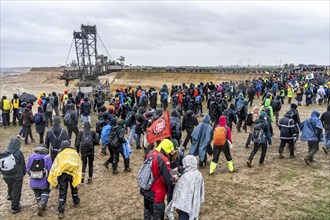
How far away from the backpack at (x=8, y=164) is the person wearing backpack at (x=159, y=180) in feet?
11.0

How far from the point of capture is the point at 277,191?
7.45 meters

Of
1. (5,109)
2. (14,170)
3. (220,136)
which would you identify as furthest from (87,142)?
(5,109)

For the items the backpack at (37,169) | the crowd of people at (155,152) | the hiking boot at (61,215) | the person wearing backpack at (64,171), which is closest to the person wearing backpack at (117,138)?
the crowd of people at (155,152)

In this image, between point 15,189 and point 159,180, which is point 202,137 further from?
point 15,189

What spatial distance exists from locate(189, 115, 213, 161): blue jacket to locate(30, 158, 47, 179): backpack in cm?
404

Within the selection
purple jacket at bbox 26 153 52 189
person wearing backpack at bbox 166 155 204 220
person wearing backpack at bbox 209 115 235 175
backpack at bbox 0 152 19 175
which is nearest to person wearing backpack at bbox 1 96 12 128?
backpack at bbox 0 152 19 175

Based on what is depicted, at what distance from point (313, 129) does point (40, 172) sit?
7666 millimetres

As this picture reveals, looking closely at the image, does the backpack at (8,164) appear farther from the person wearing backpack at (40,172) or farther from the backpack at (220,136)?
the backpack at (220,136)

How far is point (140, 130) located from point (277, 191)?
508 cm

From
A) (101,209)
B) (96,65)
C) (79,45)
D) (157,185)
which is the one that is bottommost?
(101,209)

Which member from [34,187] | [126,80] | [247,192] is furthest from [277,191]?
[126,80]

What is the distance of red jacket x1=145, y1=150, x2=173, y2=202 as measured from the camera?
186 inches

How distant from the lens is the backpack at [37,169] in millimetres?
6414

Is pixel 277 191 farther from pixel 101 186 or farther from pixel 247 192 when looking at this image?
pixel 101 186
